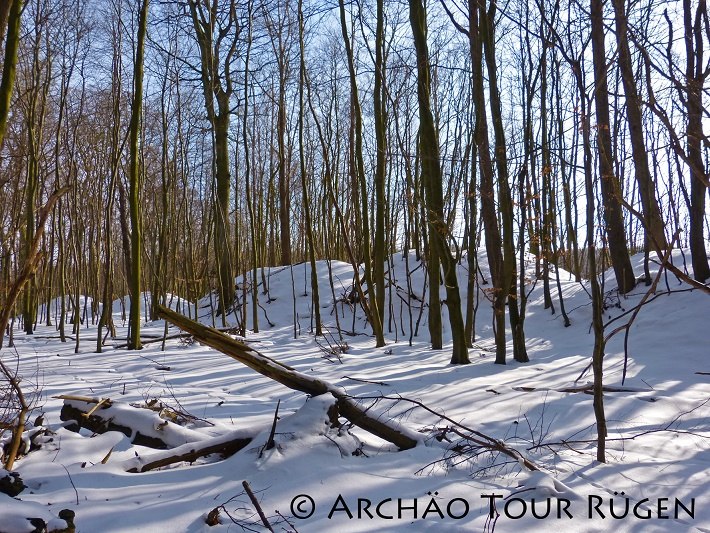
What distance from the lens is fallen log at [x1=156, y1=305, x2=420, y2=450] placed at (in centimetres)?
312

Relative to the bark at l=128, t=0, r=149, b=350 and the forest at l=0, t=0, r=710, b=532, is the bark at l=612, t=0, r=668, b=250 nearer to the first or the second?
the forest at l=0, t=0, r=710, b=532

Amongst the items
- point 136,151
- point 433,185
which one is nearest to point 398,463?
point 433,185

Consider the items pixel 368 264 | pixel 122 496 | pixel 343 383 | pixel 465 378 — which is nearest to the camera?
pixel 122 496

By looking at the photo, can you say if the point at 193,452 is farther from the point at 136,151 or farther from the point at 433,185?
the point at 136,151

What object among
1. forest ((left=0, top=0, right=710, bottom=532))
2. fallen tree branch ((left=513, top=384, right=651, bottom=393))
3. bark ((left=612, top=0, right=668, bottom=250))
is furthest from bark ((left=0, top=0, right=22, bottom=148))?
fallen tree branch ((left=513, top=384, right=651, bottom=393))

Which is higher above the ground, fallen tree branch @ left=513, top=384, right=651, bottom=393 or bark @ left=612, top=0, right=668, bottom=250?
bark @ left=612, top=0, right=668, bottom=250

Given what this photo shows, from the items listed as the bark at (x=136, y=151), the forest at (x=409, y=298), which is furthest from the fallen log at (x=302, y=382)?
the bark at (x=136, y=151)

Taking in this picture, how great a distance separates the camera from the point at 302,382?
3264 mm

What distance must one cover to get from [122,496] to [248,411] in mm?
1705

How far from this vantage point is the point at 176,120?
11047 millimetres

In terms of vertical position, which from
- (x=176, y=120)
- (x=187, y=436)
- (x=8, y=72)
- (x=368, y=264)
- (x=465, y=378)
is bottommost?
(x=465, y=378)

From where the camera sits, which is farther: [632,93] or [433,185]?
[433,185]

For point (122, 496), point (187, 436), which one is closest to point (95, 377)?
point (187, 436)

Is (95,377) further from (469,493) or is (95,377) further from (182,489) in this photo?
(469,493)
